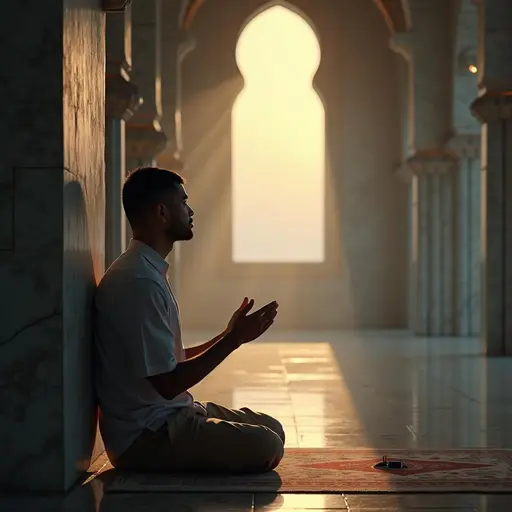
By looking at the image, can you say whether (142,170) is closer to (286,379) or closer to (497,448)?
(497,448)

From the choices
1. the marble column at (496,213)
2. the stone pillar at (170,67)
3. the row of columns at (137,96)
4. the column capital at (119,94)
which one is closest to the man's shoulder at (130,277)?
the row of columns at (137,96)

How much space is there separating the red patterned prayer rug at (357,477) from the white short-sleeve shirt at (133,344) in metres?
0.25

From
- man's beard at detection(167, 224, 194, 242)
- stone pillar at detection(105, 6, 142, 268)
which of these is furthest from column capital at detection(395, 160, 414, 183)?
man's beard at detection(167, 224, 194, 242)

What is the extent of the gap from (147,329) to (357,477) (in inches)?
44.7

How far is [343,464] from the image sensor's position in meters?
5.39

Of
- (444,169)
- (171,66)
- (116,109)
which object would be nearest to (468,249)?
(444,169)

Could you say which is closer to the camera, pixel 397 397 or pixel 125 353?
pixel 125 353

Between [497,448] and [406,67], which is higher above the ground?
[406,67]

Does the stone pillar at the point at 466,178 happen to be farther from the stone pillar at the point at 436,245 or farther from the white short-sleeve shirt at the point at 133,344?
the white short-sleeve shirt at the point at 133,344

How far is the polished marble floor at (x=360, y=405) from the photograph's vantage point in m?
4.41

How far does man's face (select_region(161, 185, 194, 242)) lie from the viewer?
5.07 metres

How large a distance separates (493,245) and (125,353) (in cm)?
971

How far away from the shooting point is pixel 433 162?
18.8 metres

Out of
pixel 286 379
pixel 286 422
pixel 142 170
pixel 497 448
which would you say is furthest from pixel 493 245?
pixel 142 170
